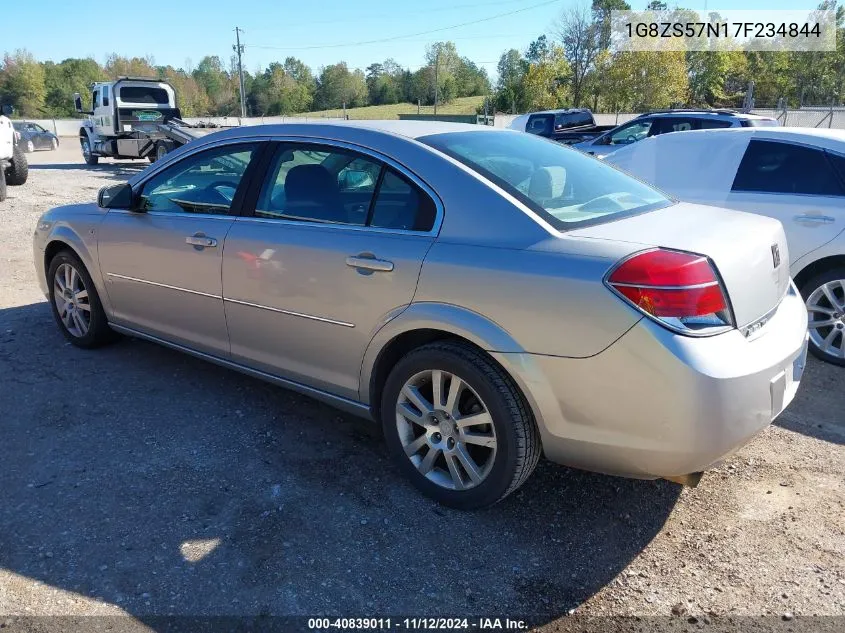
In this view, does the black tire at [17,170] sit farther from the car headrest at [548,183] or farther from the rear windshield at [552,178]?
the car headrest at [548,183]

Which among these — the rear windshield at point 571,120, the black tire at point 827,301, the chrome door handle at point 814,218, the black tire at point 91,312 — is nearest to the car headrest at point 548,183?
the chrome door handle at point 814,218

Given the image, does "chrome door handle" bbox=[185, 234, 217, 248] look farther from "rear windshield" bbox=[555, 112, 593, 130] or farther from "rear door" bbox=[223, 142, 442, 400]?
"rear windshield" bbox=[555, 112, 593, 130]

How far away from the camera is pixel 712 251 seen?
2.51m

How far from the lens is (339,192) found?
→ 334 cm

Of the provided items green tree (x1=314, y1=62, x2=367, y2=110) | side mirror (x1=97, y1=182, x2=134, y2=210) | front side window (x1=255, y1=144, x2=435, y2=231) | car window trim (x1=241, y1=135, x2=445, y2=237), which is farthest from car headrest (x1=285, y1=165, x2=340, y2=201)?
green tree (x1=314, y1=62, x2=367, y2=110)

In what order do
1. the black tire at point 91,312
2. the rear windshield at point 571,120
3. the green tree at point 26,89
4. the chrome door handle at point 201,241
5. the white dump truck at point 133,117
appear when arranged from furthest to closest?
the green tree at point 26,89, the white dump truck at point 133,117, the rear windshield at point 571,120, the black tire at point 91,312, the chrome door handle at point 201,241

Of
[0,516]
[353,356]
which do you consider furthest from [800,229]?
[0,516]

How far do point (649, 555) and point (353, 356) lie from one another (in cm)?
155

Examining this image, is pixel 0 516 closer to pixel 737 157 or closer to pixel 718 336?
pixel 718 336

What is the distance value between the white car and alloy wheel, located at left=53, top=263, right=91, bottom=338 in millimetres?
4764

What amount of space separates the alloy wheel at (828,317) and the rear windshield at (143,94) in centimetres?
1972

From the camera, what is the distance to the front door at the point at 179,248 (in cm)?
375

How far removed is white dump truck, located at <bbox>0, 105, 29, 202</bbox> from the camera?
12.8 m

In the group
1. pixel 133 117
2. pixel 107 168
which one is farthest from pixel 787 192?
pixel 107 168
